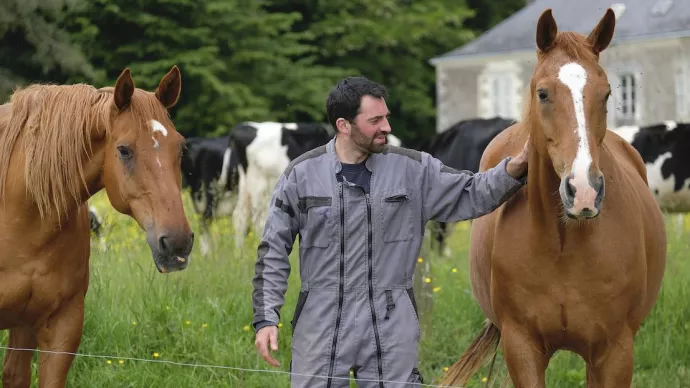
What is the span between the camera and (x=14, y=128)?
4945 millimetres

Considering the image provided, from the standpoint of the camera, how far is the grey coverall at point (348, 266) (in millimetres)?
4242

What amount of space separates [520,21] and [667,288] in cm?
3045

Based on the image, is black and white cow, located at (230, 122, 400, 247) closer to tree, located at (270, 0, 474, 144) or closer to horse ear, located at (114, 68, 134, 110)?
horse ear, located at (114, 68, 134, 110)

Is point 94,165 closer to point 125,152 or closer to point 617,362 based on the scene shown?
point 125,152

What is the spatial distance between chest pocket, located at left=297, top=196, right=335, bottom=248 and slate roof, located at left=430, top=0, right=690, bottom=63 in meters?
27.3

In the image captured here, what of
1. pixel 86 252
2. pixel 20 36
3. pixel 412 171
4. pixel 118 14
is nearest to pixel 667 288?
pixel 412 171

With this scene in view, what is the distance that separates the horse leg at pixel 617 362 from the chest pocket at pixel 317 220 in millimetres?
1350

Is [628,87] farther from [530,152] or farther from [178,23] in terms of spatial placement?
[530,152]

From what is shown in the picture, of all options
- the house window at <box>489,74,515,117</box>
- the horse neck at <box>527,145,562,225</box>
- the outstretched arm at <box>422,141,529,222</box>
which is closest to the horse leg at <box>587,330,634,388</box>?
the horse neck at <box>527,145,562,225</box>

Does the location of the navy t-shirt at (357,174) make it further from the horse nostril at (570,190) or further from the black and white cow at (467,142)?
the black and white cow at (467,142)

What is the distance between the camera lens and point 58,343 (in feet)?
15.6

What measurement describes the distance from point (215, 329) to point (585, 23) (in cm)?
2936

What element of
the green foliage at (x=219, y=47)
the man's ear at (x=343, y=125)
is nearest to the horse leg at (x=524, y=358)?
the man's ear at (x=343, y=125)

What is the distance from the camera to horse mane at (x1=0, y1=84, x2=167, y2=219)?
4.71 m
